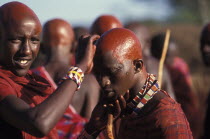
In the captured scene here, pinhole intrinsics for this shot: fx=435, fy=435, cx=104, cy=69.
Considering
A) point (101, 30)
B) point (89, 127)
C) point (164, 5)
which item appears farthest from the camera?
point (164, 5)

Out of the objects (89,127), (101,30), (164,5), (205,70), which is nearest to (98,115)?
(89,127)

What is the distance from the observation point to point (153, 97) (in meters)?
3.19

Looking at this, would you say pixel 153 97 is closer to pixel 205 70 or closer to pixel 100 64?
pixel 100 64

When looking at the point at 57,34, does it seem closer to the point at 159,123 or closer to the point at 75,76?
the point at 75,76

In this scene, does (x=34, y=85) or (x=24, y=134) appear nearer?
(x=24, y=134)

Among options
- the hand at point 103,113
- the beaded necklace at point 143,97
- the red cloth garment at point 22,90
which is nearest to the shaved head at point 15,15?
the red cloth garment at point 22,90

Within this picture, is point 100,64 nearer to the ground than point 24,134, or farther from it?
farther from it

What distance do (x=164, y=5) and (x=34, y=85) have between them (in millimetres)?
35256

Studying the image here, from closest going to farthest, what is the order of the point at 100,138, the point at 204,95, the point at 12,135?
the point at 12,135, the point at 100,138, the point at 204,95

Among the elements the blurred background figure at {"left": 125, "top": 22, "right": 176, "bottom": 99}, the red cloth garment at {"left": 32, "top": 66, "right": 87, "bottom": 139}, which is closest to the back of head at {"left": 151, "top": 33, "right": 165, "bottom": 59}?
the blurred background figure at {"left": 125, "top": 22, "right": 176, "bottom": 99}

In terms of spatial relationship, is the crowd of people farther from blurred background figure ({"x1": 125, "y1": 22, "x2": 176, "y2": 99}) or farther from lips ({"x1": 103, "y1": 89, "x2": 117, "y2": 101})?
blurred background figure ({"x1": 125, "y1": 22, "x2": 176, "y2": 99})

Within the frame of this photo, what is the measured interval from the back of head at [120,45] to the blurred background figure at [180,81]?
16.8ft

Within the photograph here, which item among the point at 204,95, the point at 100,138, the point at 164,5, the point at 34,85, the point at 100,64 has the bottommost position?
the point at 164,5

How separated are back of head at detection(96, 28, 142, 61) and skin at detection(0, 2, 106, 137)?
80 mm
